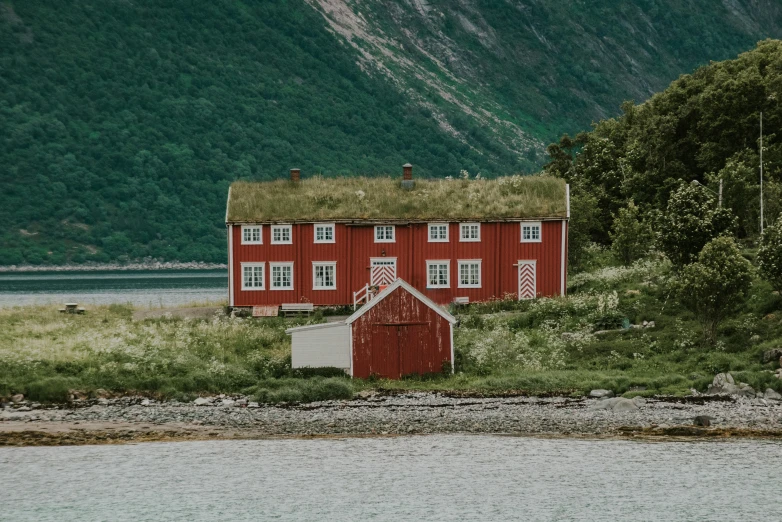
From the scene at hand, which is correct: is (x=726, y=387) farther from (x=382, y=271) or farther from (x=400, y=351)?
(x=382, y=271)

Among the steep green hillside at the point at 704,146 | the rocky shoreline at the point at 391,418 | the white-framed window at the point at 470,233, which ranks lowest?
the rocky shoreline at the point at 391,418

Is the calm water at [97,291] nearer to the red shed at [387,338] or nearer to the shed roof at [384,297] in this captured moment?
the red shed at [387,338]

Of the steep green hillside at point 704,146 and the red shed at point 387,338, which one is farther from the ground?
the steep green hillside at point 704,146

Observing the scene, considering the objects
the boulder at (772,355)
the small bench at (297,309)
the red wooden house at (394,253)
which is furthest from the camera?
the red wooden house at (394,253)

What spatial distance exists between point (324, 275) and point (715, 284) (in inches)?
883

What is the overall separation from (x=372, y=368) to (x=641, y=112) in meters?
49.6

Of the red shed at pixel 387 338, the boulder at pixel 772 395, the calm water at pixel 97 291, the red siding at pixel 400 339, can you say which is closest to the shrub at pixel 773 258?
the boulder at pixel 772 395

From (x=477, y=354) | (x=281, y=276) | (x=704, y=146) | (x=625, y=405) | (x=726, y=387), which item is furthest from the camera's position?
(x=704, y=146)

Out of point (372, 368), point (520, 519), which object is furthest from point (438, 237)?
point (520, 519)

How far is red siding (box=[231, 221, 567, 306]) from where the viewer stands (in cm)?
6719

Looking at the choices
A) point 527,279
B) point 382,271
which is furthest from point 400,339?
point 527,279

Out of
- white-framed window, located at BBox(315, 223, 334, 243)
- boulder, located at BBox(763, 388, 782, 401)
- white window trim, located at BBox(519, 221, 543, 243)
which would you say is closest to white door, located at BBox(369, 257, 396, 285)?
white-framed window, located at BBox(315, 223, 334, 243)

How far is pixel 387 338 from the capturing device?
5253 cm

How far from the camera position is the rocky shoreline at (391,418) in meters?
44.8
